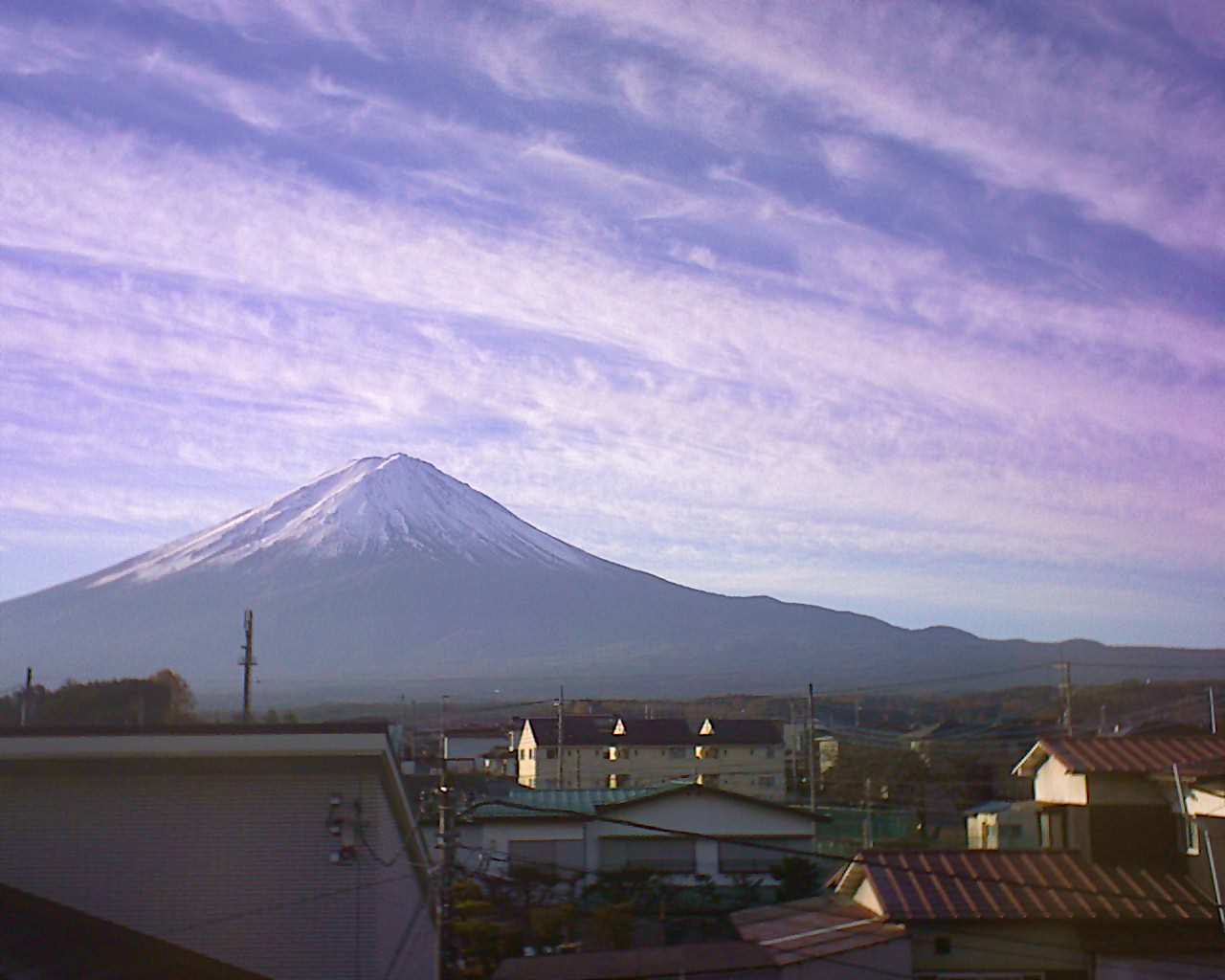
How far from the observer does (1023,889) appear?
Answer: 1137 centimetres

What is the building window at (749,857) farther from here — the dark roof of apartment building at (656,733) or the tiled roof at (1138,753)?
the dark roof of apartment building at (656,733)

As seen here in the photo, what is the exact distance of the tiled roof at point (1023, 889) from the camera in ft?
36.4

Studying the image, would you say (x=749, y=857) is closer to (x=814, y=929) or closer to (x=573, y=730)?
(x=814, y=929)

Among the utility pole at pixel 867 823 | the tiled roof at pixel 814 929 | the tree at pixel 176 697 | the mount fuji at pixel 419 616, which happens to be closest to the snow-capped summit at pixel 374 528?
the mount fuji at pixel 419 616

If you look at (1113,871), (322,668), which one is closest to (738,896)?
(1113,871)

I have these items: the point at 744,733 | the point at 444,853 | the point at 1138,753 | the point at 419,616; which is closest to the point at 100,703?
the point at 744,733

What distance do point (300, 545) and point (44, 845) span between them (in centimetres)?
11294

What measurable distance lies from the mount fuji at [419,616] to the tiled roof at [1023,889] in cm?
5875

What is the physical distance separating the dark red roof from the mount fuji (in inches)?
2299

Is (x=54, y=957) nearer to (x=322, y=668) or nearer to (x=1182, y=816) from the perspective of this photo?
(x=1182, y=816)

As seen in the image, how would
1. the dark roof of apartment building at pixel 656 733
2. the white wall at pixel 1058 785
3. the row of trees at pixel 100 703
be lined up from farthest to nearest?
the dark roof of apartment building at pixel 656 733 → the row of trees at pixel 100 703 → the white wall at pixel 1058 785

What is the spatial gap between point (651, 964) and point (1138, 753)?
483 cm

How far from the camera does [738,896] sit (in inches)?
844

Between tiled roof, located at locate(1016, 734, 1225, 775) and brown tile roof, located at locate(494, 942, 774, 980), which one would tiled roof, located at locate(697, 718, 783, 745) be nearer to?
brown tile roof, located at locate(494, 942, 774, 980)
